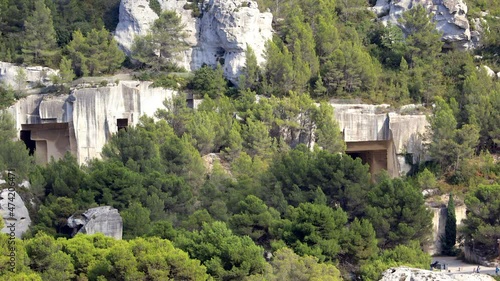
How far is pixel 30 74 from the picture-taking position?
56000mm

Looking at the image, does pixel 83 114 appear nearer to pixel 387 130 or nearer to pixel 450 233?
pixel 387 130

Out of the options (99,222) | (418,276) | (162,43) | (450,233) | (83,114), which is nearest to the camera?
(418,276)

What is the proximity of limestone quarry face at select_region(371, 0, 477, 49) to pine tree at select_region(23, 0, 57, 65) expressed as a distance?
1721 cm

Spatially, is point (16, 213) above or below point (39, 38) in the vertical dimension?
below

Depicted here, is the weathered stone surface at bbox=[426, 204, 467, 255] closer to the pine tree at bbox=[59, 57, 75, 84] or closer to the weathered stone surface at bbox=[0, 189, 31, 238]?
the weathered stone surface at bbox=[0, 189, 31, 238]

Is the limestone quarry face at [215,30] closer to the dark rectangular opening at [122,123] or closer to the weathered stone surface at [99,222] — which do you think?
the dark rectangular opening at [122,123]

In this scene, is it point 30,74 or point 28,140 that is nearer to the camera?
point 30,74

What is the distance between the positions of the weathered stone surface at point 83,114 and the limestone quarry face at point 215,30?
4032 mm

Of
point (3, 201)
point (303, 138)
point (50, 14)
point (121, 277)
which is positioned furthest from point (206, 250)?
point (50, 14)

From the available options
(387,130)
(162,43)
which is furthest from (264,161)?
(162,43)

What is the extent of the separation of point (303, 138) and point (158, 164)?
8.85m

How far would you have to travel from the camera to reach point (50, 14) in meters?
59.9

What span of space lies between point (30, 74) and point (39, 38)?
212 cm

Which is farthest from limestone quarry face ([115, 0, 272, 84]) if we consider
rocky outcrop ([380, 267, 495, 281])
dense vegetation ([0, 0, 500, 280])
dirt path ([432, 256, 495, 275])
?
rocky outcrop ([380, 267, 495, 281])
